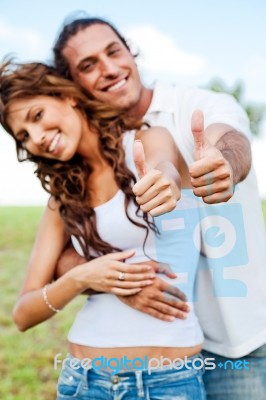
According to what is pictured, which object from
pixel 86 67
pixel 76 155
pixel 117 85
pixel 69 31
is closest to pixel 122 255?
pixel 76 155

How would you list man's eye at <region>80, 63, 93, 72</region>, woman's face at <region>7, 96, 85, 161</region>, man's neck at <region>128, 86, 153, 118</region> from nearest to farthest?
1. woman's face at <region>7, 96, 85, 161</region>
2. man's neck at <region>128, 86, 153, 118</region>
3. man's eye at <region>80, 63, 93, 72</region>

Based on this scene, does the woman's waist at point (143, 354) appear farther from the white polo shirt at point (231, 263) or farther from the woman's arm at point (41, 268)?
the woman's arm at point (41, 268)

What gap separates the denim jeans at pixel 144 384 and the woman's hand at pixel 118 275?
214 mm

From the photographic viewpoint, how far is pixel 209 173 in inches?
43.4

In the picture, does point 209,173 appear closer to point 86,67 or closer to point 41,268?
point 41,268

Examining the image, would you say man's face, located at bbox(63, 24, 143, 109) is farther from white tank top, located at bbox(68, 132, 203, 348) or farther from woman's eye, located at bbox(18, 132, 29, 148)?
white tank top, located at bbox(68, 132, 203, 348)

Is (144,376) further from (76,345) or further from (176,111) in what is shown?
(176,111)

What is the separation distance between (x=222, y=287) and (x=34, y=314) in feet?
1.95

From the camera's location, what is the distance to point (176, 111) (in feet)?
6.04

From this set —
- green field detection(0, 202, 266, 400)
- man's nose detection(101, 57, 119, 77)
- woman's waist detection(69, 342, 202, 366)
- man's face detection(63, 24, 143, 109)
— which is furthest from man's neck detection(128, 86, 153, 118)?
green field detection(0, 202, 266, 400)

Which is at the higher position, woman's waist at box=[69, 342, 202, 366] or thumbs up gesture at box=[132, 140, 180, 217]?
thumbs up gesture at box=[132, 140, 180, 217]

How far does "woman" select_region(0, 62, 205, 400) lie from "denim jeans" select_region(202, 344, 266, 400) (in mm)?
206

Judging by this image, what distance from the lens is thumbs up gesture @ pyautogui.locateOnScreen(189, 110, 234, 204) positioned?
1.09 m

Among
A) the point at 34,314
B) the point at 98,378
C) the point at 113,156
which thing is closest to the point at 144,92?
the point at 113,156
